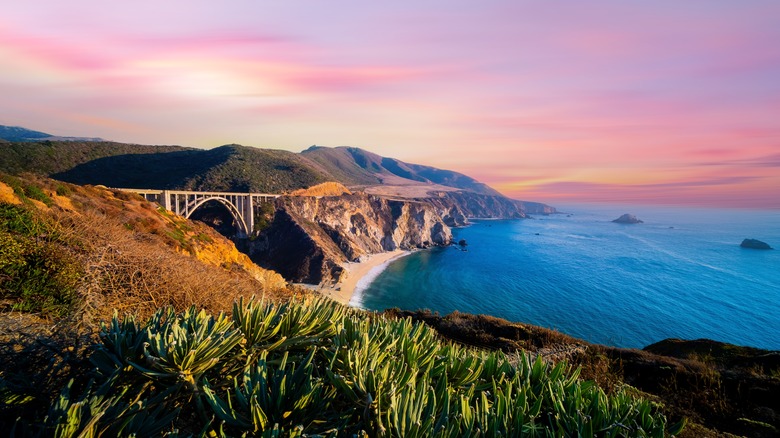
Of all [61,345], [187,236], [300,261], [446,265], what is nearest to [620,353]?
[61,345]

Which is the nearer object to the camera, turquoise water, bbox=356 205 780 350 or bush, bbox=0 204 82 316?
bush, bbox=0 204 82 316

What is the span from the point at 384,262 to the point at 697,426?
60.1 meters

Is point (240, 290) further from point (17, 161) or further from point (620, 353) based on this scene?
point (17, 161)

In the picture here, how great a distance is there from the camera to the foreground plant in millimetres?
2145

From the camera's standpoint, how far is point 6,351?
2.78m

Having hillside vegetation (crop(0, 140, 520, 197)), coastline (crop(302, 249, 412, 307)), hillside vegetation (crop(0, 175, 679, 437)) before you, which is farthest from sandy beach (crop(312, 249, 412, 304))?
hillside vegetation (crop(0, 175, 679, 437))

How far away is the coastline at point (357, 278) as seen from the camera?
41.2 metres

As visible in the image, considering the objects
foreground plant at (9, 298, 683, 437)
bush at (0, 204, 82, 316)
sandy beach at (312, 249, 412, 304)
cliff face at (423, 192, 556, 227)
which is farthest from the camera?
cliff face at (423, 192, 556, 227)

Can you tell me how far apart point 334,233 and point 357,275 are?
46.7 ft

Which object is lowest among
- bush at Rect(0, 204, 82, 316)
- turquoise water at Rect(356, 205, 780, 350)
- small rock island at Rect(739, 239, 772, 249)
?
turquoise water at Rect(356, 205, 780, 350)

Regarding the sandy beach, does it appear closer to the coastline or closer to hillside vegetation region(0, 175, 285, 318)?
the coastline

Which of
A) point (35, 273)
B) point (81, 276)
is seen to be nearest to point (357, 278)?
point (81, 276)

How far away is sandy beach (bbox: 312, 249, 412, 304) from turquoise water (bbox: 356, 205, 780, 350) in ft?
6.81

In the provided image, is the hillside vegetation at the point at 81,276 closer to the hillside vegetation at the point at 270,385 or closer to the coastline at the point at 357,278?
the hillside vegetation at the point at 270,385
